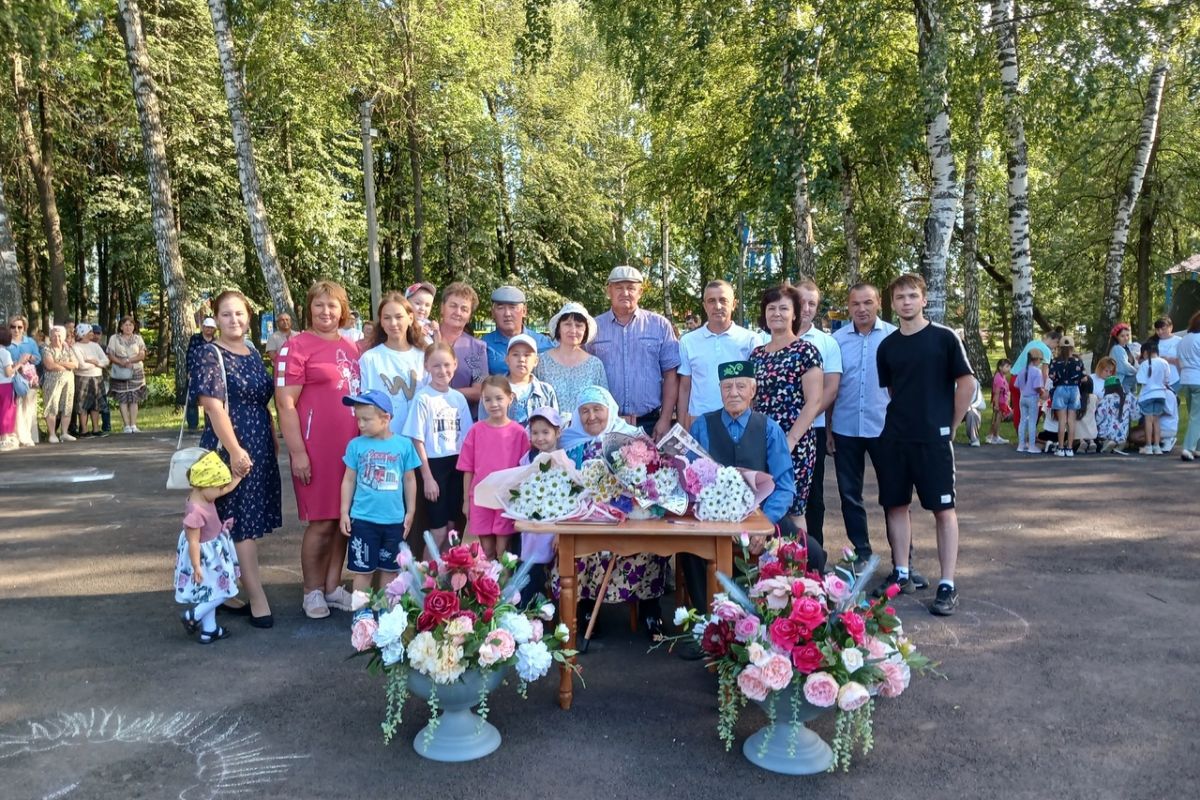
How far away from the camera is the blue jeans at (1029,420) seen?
38.8 feet

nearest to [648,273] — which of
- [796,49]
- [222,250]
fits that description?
[222,250]

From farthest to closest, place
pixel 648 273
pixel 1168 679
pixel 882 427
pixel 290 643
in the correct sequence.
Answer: pixel 648 273 → pixel 882 427 → pixel 290 643 → pixel 1168 679

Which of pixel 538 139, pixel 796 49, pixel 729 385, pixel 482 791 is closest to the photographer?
pixel 482 791

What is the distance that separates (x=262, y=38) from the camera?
1856 centimetres

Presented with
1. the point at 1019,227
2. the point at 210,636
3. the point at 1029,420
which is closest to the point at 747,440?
the point at 210,636

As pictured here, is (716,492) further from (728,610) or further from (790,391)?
(790,391)

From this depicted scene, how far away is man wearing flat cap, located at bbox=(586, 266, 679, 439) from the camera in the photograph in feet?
18.0

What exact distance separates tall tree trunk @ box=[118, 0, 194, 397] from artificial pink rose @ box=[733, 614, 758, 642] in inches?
564

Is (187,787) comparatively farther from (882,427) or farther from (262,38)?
(262,38)

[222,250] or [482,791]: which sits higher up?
[222,250]

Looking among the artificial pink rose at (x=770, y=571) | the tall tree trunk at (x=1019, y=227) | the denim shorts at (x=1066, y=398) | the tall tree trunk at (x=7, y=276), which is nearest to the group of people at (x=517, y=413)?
the artificial pink rose at (x=770, y=571)

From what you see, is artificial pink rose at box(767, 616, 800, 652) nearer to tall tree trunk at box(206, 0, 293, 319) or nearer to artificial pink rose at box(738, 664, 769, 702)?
artificial pink rose at box(738, 664, 769, 702)

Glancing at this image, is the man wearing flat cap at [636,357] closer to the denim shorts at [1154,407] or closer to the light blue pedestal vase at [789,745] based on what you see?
the light blue pedestal vase at [789,745]

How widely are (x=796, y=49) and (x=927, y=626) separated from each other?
26.4 feet
